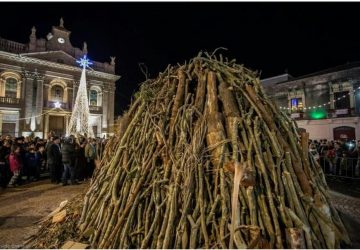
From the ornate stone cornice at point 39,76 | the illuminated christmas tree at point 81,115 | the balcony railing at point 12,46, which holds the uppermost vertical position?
the balcony railing at point 12,46

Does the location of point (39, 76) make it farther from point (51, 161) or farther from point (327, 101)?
point (327, 101)

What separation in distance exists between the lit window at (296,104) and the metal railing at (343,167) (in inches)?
731

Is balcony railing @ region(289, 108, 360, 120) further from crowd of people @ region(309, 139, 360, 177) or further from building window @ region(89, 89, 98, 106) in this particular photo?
building window @ region(89, 89, 98, 106)

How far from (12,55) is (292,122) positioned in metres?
30.6

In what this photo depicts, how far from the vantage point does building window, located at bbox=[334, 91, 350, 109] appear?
23.8m

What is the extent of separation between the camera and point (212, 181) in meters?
3.58

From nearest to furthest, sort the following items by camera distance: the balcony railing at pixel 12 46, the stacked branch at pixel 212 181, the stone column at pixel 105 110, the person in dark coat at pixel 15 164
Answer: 1. the stacked branch at pixel 212 181
2. the person in dark coat at pixel 15 164
3. the balcony railing at pixel 12 46
4. the stone column at pixel 105 110

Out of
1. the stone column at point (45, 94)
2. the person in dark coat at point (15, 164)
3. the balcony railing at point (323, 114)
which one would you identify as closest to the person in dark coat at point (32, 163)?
the person in dark coat at point (15, 164)

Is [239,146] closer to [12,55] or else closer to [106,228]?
[106,228]

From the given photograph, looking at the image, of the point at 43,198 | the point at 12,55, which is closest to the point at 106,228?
the point at 43,198

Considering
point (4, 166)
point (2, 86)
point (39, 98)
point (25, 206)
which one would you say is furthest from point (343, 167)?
point (2, 86)

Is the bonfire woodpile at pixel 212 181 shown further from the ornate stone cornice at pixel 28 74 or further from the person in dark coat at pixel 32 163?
the ornate stone cornice at pixel 28 74

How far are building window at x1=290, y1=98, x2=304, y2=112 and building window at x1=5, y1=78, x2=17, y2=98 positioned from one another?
109ft

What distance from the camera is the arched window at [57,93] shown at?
97.1 ft
